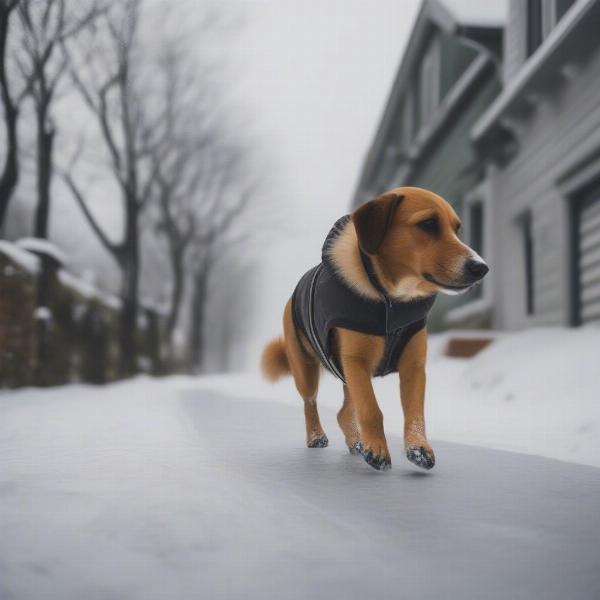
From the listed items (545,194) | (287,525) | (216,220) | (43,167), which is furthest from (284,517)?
(216,220)

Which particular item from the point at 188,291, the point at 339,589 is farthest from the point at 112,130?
the point at 188,291

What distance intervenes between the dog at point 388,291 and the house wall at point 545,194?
451cm

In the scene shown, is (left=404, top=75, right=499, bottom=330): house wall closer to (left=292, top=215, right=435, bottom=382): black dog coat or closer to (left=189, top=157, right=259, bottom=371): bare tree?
(left=292, top=215, right=435, bottom=382): black dog coat

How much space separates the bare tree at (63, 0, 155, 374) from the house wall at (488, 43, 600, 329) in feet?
21.4

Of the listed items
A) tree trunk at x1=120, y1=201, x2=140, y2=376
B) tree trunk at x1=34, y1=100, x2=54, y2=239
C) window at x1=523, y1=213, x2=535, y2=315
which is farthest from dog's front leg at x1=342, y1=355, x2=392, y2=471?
tree trunk at x1=120, y1=201, x2=140, y2=376

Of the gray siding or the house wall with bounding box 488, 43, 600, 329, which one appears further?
the gray siding

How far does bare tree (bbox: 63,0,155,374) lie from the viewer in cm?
1147

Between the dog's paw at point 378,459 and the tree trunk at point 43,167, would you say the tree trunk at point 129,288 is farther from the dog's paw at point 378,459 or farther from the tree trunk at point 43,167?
the dog's paw at point 378,459

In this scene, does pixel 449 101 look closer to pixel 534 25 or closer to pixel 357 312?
pixel 534 25

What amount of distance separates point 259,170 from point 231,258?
5517mm

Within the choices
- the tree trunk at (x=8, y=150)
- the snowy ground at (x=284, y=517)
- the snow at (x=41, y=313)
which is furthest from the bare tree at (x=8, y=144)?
the snowy ground at (x=284, y=517)

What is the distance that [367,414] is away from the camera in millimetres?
2514

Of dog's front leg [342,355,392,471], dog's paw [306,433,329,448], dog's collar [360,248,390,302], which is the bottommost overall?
dog's paw [306,433,329,448]

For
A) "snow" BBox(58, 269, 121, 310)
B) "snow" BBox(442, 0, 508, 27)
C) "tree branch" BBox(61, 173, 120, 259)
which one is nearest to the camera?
"snow" BBox(442, 0, 508, 27)
